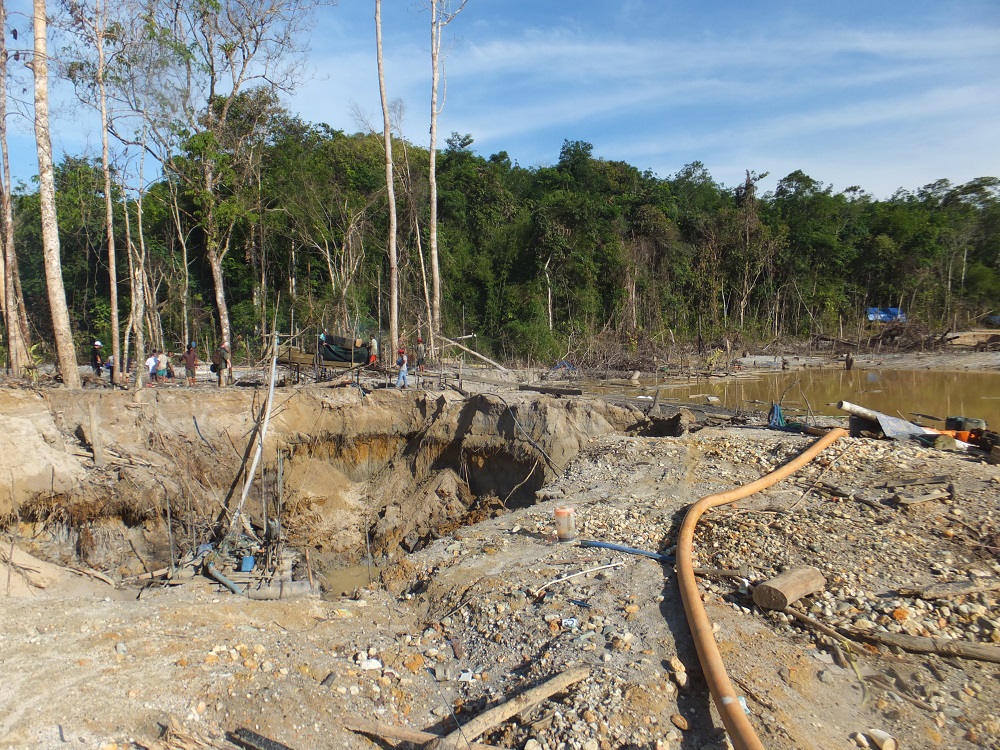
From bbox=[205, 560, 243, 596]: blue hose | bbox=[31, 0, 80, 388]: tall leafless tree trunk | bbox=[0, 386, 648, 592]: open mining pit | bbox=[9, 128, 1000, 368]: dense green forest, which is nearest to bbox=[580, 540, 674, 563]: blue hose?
bbox=[0, 386, 648, 592]: open mining pit

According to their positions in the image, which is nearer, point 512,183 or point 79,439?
point 79,439

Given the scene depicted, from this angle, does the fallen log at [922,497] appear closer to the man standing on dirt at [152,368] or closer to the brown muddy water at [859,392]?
the brown muddy water at [859,392]

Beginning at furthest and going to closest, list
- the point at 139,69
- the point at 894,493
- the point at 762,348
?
the point at 762,348, the point at 139,69, the point at 894,493

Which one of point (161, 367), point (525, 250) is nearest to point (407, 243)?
point (525, 250)

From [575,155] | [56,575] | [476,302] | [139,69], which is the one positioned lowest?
[56,575]

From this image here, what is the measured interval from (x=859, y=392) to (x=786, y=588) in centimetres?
1708

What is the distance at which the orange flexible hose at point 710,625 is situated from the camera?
359 cm

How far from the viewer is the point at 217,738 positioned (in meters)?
4.08

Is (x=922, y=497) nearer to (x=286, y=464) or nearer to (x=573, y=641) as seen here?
(x=573, y=641)

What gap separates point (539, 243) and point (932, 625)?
2311 centimetres

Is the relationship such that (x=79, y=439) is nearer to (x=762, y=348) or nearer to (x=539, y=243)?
(x=539, y=243)

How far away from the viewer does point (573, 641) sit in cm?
484

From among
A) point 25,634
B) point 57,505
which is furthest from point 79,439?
point 25,634

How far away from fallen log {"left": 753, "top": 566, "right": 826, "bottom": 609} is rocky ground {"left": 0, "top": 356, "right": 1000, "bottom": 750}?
0.09m
